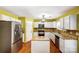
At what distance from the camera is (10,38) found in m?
4.55

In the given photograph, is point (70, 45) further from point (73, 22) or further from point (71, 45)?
point (73, 22)

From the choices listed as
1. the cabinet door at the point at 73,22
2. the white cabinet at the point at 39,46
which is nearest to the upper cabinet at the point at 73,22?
the cabinet door at the point at 73,22

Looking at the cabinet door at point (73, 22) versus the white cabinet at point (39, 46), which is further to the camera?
the white cabinet at point (39, 46)

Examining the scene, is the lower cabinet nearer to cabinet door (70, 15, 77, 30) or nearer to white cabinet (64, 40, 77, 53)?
white cabinet (64, 40, 77, 53)

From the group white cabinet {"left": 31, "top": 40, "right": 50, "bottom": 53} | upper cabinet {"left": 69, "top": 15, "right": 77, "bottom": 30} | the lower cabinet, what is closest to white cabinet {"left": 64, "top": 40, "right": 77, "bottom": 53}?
the lower cabinet

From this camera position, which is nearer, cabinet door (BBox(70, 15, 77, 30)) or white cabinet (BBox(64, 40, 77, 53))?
white cabinet (BBox(64, 40, 77, 53))

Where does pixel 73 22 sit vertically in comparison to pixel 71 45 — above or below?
above

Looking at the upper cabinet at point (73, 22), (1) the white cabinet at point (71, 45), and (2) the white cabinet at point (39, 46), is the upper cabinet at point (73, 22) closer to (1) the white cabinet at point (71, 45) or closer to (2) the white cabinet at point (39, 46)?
(1) the white cabinet at point (71, 45)

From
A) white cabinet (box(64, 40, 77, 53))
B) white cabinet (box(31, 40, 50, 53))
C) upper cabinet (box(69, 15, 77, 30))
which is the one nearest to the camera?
white cabinet (box(64, 40, 77, 53))

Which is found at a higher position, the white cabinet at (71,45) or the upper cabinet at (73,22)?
the upper cabinet at (73,22)

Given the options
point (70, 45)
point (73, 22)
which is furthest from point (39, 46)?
point (73, 22)
